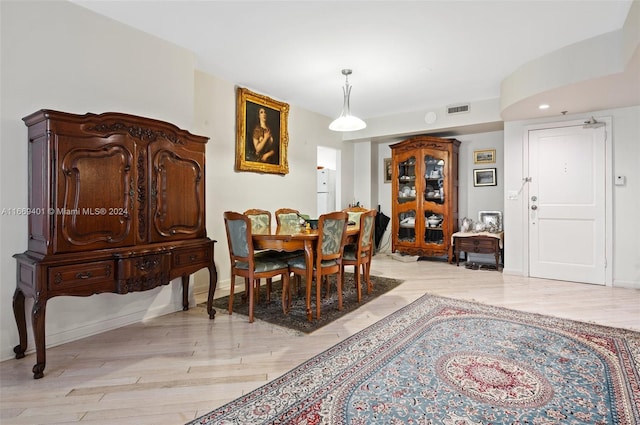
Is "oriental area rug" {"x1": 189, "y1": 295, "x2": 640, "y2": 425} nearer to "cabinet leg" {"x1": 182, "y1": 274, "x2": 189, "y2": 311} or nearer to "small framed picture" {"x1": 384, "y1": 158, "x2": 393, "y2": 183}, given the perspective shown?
"cabinet leg" {"x1": 182, "y1": 274, "x2": 189, "y2": 311}

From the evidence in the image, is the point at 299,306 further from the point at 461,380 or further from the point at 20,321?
the point at 20,321

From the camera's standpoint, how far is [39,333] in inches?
82.0

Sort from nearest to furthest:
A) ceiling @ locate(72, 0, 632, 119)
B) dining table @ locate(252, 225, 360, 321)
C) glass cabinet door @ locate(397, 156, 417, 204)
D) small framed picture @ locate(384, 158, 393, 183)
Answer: ceiling @ locate(72, 0, 632, 119), dining table @ locate(252, 225, 360, 321), glass cabinet door @ locate(397, 156, 417, 204), small framed picture @ locate(384, 158, 393, 183)

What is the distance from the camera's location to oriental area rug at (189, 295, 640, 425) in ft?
5.57

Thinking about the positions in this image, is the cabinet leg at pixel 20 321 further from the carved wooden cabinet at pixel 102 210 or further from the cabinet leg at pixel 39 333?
the cabinet leg at pixel 39 333

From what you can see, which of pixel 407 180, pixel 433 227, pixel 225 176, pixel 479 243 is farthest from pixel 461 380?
pixel 407 180

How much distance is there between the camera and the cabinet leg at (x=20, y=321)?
229 centimetres

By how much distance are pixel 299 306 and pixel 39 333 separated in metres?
2.04

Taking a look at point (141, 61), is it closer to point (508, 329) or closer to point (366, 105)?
point (366, 105)

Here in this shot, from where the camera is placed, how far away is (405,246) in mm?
6082

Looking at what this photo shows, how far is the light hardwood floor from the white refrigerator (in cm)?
351

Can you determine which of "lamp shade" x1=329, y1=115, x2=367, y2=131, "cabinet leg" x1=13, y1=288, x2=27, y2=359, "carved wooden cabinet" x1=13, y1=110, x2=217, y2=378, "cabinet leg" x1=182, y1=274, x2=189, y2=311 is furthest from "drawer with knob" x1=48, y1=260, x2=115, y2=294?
"lamp shade" x1=329, y1=115, x2=367, y2=131

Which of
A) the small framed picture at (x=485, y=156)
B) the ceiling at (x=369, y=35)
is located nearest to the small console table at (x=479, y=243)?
the small framed picture at (x=485, y=156)

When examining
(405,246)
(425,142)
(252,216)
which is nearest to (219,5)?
(252,216)
